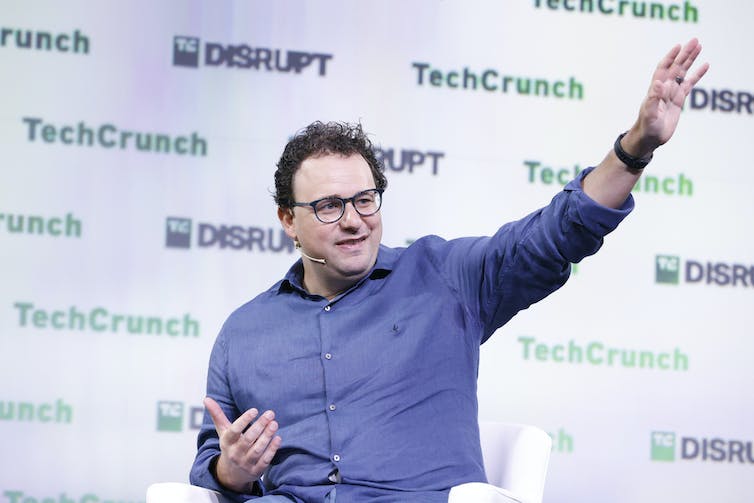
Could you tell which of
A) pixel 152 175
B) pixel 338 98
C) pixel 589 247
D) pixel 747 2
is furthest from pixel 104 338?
pixel 747 2

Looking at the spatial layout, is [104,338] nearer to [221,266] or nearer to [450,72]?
[221,266]

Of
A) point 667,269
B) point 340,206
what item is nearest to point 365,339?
point 340,206

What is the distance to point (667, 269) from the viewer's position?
3615 mm

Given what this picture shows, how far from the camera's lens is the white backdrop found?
3.38 m

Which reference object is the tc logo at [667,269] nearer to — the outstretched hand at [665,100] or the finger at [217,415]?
the outstretched hand at [665,100]

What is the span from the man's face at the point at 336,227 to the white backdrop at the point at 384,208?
1203 millimetres

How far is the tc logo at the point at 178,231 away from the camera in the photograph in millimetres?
3432

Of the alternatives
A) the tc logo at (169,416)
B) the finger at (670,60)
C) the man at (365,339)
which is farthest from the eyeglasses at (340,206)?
the tc logo at (169,416)

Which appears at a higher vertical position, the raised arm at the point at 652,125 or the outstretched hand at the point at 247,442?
the raised arm at the point at 652,125

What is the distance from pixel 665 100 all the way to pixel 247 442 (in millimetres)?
1081

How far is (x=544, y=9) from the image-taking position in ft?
12.1

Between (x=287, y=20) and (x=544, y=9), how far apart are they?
1055 millimetres

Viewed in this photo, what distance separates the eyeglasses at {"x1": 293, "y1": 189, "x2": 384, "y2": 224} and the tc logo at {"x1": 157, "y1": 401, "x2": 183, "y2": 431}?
148 centimetres

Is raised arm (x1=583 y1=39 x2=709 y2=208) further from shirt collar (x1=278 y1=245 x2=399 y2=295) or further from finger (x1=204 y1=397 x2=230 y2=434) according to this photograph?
finger (x1=204 y1=397 x2=230 y2=434)
